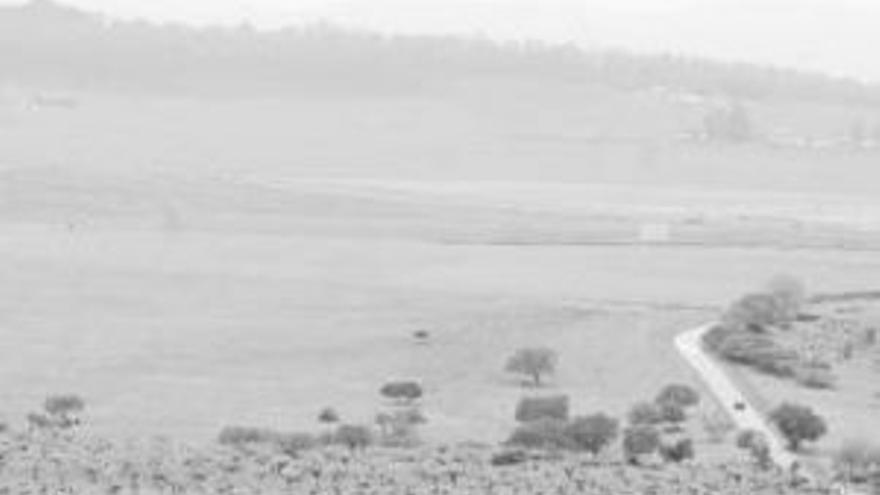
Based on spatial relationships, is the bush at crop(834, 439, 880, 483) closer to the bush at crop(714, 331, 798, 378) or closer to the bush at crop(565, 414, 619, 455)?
the bush at crop(565, 414, 619, 455)

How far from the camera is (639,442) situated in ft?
139

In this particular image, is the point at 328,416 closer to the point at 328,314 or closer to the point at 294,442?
the point at 294,442

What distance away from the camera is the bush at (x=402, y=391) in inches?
2136

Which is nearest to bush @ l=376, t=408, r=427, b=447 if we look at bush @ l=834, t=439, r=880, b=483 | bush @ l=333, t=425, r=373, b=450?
bush @ l=333, t=425, r=373, b=450

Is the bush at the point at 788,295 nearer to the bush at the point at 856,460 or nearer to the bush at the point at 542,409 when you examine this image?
the bush at the point at 542,409

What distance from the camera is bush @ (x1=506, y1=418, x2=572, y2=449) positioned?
4203cm

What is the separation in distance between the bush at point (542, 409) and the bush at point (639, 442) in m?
3.77

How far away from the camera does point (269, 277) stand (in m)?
85.0

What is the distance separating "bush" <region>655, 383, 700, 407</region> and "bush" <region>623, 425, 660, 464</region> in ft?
25.3

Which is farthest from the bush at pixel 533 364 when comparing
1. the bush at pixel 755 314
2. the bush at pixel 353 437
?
the bush at pixel 353 437

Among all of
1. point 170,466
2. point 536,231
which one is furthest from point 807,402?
point 536,231

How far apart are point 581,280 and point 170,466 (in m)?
52.9

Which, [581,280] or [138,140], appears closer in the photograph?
[581,280]

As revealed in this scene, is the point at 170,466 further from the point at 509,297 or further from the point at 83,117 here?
the point at 83,117
